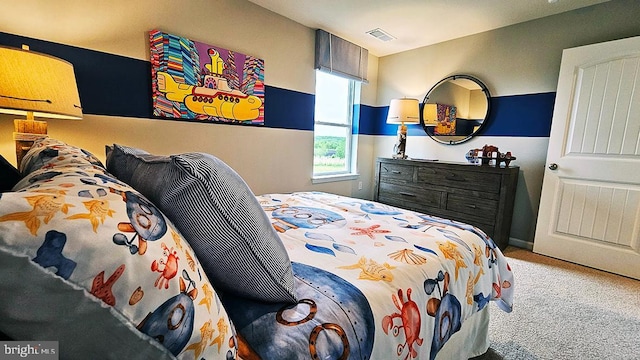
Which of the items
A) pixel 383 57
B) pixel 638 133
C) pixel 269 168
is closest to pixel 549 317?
pixel 638 133

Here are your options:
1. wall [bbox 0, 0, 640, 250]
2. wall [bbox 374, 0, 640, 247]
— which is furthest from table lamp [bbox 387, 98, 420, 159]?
wall [bbox 374, 0, 640, 247]

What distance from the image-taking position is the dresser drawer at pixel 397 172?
11.4 feet

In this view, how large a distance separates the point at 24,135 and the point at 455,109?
13.0 ft

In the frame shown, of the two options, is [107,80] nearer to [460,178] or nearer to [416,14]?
[416,14]

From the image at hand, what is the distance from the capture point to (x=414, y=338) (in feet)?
2.84

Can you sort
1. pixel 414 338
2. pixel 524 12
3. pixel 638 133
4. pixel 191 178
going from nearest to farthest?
pixel 191 178 → pixel 414 338 → pixel 638 133 → pixel 524 12

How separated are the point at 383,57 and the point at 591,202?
10.2 feet

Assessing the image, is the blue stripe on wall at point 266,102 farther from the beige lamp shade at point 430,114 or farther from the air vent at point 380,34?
the air vent at point 380,34

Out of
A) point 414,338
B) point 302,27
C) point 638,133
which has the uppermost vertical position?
point 302,27

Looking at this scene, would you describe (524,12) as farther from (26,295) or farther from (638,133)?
(26,295)

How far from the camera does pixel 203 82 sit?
8.23 ft

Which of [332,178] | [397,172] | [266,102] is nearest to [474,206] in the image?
[397,172]

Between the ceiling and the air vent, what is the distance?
52 mm

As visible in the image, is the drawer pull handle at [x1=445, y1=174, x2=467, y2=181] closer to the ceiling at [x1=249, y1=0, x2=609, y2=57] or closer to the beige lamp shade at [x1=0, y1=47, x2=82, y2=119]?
the ceiling at [x1=249, y1=0, x2=609, y2=57]
